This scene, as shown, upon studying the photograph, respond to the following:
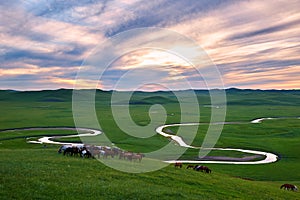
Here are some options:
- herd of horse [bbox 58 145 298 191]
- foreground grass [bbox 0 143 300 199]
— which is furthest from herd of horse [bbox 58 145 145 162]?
foreground grass [bbox 0 143 300 199]

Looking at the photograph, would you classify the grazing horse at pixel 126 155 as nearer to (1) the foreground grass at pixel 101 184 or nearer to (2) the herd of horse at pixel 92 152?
(2) the herd of horse at pixel 92 152

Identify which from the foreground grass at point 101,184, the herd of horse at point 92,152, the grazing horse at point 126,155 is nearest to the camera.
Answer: the foreground grass at point 101,184

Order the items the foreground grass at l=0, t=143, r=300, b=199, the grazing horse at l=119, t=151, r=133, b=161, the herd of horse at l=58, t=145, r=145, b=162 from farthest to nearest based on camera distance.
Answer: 1. the grazing horse at l=119, t=151, r=133, b=161
2. the herd of horse at l=58, t=145, r=145, b=162
3. the foreground grass at l=0, t=143, r=300, b=199

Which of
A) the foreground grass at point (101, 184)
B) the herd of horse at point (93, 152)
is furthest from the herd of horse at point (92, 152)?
the foreground grass at point (101, 184)

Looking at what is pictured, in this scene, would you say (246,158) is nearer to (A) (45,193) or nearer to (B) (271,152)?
(B) (271,152)

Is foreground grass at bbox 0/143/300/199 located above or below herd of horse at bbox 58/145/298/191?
below

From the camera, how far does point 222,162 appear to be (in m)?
61.3

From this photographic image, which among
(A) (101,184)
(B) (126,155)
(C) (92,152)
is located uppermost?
(C) (92,152)

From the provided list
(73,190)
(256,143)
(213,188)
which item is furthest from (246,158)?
(73,190)

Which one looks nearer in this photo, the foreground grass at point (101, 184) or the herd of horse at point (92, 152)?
the foreground grass at point (101, 184)

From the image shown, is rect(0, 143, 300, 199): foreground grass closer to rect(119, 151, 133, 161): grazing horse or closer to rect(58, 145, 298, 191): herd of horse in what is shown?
rect(58, 145, 298, 191): herd of horse

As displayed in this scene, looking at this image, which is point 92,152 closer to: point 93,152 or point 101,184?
point 93,152

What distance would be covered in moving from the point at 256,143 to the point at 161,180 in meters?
66.7

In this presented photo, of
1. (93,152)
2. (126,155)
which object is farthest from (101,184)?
(126,155)
